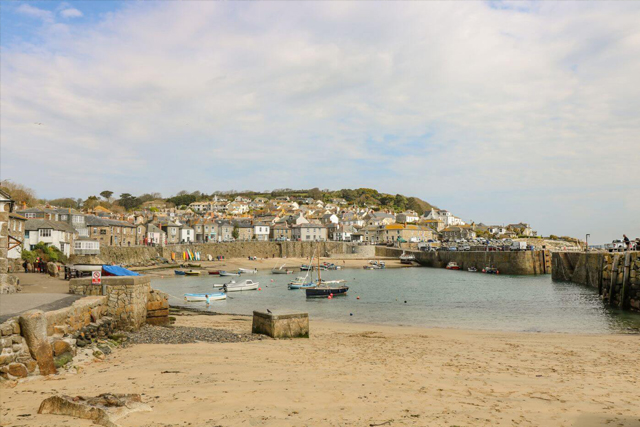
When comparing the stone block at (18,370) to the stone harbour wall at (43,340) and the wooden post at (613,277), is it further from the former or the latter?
the wooden post at (613,277)

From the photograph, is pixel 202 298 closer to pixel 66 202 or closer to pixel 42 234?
pixel 42 234

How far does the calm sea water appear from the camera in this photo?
27.3 m

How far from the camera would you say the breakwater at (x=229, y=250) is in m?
81.0

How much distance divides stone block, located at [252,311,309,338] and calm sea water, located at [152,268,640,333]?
507cm

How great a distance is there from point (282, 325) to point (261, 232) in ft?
379

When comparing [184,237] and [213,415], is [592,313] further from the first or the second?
[184,237]

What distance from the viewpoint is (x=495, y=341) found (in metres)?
19.4

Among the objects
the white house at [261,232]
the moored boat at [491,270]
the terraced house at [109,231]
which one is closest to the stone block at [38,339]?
the moored boat at [491,270]

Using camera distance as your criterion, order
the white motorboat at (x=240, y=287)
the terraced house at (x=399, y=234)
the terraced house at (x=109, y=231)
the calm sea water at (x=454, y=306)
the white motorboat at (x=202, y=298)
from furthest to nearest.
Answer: the terraced house at (x=399, y=234)
the terraced house at (x=109, y=231)
the white motorboat at (x=240, y=287)
the white motorboat at (x=202, y=298)
the calm sea water at (x=454, y=306)

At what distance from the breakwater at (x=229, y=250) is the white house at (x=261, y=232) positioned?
56.8 feet

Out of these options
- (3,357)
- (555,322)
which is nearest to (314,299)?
(555,322)

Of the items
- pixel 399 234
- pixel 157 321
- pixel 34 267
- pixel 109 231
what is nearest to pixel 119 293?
pixel 157 321

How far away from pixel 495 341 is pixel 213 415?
613 inches

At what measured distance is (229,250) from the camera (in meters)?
107
